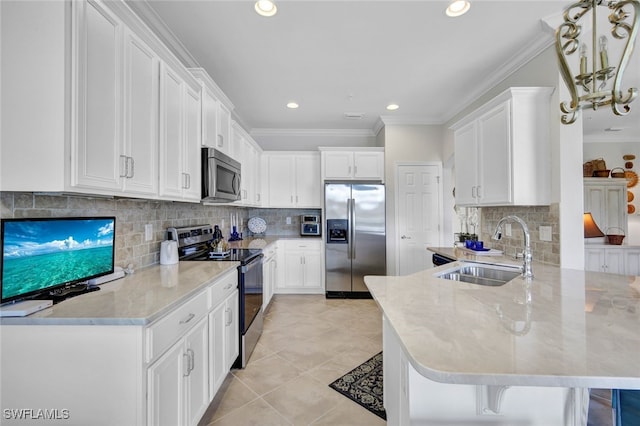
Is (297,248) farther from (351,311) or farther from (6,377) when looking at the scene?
(6,377)

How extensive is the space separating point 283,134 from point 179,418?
4466 mm

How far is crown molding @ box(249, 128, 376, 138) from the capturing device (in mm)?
4992

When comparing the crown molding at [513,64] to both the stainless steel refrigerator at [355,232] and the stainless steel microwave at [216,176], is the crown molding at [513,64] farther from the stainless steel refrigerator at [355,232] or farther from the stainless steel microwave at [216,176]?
the stainless steel microwave at [216,176]

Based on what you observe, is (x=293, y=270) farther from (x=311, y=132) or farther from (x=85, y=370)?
(x=85, y=370)

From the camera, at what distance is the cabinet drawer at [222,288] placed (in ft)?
5.87

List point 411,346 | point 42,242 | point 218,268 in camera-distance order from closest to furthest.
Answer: point 411,346
point 42,242
point 218,268

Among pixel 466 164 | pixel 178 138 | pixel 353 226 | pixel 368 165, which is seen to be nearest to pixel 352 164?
pixel 368 165

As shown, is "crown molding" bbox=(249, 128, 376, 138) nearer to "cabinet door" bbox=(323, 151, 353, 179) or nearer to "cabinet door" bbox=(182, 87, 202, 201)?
"cabinet door" bbox=(323, 151, 353, 179)

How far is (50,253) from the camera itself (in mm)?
1283

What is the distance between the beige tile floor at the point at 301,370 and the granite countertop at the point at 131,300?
930 millimetres

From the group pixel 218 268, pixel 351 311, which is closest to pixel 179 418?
pixel 218 268

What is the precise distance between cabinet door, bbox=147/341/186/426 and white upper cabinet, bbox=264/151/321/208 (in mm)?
3449

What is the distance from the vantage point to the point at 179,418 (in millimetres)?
1347

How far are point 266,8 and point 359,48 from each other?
0.91m
